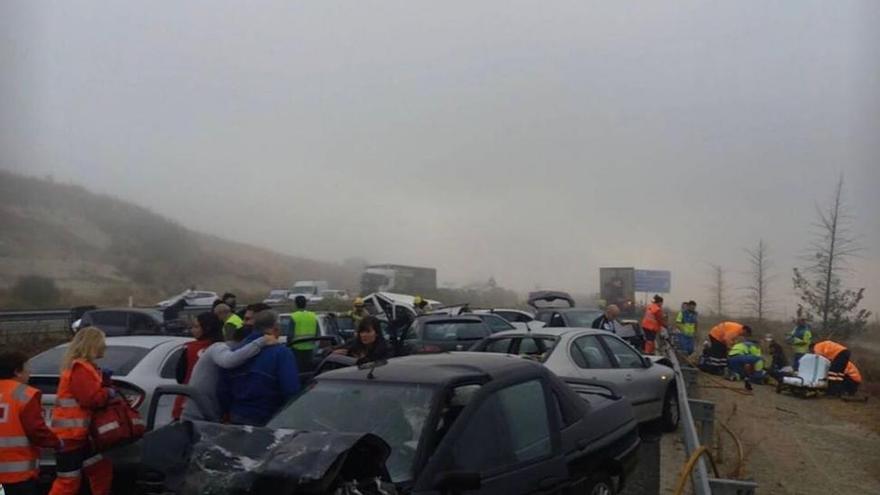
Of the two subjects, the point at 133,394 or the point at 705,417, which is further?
the point at 705,417

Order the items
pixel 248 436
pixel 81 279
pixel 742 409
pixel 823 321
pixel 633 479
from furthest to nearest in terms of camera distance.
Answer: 1. pixel 81 279
2. pixel 823 321
3. pixel 742 409
4. pixel 633 479
5. pixel 248 436

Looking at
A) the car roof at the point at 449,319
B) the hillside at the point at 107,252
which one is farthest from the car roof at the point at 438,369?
the hillside at the point at 107,252

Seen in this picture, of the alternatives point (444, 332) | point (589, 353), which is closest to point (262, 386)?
point (589, 353)

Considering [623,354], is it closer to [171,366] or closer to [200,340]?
[200,340]

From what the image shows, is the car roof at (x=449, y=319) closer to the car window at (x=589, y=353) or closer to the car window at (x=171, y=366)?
the car window at (x=589, y=353)

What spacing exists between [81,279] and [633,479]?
57.9m

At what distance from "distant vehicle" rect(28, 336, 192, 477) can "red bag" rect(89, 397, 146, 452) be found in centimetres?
140

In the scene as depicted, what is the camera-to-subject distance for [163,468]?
4230mm

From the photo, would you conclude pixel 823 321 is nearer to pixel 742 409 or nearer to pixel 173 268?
pixel 742 409

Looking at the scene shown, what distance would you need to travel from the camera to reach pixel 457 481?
413 cm

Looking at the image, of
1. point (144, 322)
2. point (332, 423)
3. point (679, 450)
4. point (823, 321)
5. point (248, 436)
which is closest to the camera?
point (248, 436)

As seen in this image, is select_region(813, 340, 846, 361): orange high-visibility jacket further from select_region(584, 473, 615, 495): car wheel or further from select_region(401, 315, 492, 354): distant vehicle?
select_region(584, 473, 615, 495): car wheel

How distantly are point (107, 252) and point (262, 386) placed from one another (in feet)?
238

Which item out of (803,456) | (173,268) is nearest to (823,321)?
(803,456)
